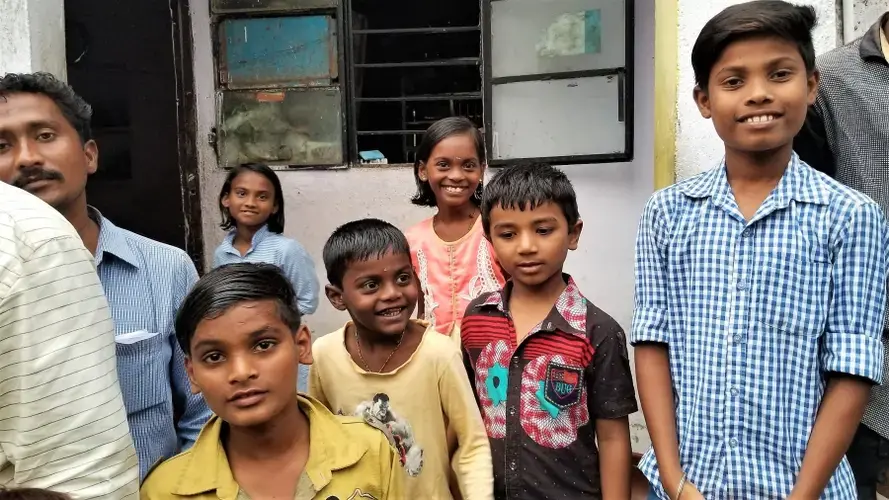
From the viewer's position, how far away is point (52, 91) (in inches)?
67.3

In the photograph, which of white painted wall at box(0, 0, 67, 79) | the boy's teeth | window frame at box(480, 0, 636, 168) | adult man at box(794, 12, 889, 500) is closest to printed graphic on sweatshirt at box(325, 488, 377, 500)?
the boy's teeth

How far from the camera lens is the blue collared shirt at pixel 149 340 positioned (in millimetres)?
1721

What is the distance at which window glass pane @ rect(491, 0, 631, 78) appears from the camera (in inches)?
150

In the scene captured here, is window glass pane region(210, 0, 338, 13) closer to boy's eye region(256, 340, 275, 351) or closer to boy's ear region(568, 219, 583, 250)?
boy's ear region(568, 219, 583, 250)

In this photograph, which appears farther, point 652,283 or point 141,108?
point 141,108

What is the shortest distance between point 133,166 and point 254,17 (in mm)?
1219

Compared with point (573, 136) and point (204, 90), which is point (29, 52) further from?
point (573, 136)

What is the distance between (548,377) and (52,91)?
55.3 inches

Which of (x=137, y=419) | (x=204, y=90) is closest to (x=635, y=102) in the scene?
(x=204, y=90)

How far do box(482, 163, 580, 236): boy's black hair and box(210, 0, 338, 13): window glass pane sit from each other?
9.69ft

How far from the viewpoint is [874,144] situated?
72.0 inches

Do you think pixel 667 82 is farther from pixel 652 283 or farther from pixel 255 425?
pixel 255 425

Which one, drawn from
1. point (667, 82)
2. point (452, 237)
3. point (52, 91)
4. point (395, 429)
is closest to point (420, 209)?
point (452, 237)

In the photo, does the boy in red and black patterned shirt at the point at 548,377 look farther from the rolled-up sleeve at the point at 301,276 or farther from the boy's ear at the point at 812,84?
the rolled-up sleeve at the point at 301,276
